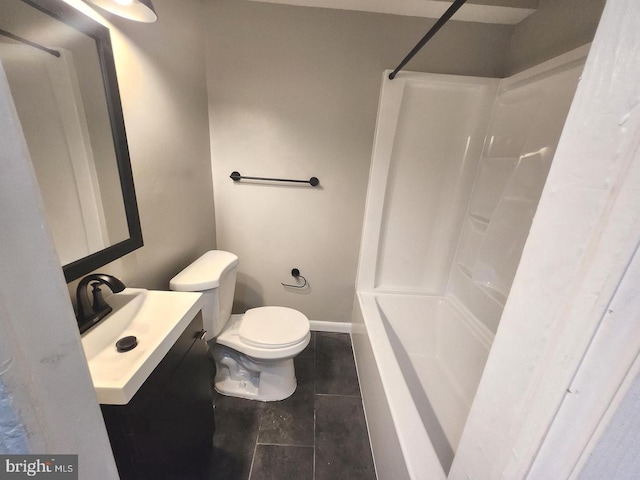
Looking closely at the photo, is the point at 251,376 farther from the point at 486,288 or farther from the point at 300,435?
the point at 486,288

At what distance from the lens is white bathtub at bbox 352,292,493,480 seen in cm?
94

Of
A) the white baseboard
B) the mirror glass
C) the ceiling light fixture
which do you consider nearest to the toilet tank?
the mirror glass

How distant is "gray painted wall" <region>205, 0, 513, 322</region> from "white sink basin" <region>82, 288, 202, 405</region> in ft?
3.23

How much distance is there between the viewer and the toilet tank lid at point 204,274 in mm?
1210

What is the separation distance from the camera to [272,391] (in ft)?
5.05

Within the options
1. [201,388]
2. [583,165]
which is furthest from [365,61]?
[201,388]

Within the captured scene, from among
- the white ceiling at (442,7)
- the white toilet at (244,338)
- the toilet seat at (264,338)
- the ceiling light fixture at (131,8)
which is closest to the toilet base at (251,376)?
the white toilet at (244,338)

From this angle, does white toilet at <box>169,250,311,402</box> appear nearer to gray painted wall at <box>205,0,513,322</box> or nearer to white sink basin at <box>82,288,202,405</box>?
white sink basin at <box>82,288,202,405</box>

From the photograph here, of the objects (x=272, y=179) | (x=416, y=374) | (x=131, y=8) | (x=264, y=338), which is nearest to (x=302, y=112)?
(x=272, y=179)

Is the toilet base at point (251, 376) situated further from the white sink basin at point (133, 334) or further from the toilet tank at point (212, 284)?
the white sink basin at point (133, 334)

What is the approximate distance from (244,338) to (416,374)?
1138 millimetres

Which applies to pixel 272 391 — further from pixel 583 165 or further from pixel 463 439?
pixel 583 165

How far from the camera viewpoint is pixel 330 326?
216cm

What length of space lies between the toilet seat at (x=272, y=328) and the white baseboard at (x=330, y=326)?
567 mm
